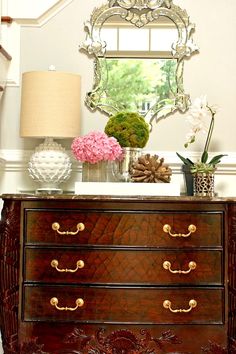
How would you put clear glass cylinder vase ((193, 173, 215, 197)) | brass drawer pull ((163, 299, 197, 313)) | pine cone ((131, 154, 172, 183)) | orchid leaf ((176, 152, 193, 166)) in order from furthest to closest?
orchid leaf ((176, 152, 193, 166)) → clear glass cylinder vase ((193, 173, 215, 197)) → pine cone ((131, 154, 172, 183)) → brass drawer pull ((163, 299, 197, 313))

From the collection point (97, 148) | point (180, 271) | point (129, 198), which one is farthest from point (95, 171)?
point (180, 271)

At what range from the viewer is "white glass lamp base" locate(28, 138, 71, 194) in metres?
2.73

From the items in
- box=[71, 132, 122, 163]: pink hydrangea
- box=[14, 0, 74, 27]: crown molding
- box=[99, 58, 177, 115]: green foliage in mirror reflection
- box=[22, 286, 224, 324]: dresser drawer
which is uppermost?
box=[14, 0, 74, 27]: crown molding

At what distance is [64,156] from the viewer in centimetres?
276

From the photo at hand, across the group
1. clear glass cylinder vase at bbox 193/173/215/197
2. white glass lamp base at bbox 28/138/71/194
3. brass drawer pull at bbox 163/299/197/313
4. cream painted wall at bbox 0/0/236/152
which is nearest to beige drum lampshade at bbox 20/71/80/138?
white glass lamp base at bbox 28/138/71/194

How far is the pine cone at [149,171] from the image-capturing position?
8.36 ft

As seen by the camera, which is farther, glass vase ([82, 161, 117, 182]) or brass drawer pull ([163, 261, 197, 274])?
glass vase ([82, 161, 117, 182])

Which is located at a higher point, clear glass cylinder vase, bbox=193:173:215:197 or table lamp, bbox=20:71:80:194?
table lamp, bbox=20:71:80:194

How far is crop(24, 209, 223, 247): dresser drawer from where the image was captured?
235 cm

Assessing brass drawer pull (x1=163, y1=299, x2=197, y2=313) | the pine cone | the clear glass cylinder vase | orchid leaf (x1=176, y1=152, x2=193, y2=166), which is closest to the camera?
brass drawer pull (x1=163, y1=299, x2=197, y2=313)

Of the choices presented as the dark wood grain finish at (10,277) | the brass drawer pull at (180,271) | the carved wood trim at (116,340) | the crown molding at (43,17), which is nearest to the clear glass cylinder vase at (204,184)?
the brass drawer pull at (180,271)

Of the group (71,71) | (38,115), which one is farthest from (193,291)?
(71,71)

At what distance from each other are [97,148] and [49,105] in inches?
12.1

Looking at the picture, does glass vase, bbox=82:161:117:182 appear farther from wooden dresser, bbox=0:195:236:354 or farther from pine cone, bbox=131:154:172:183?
wooden dresser, bbox=0:195:236:354
